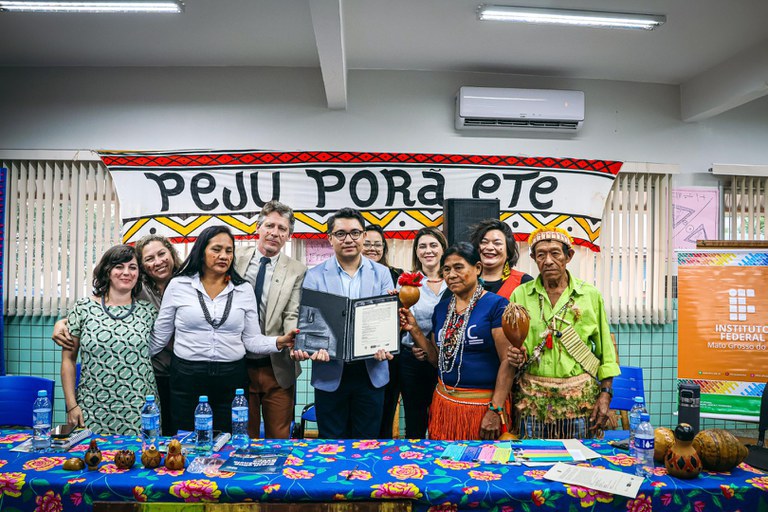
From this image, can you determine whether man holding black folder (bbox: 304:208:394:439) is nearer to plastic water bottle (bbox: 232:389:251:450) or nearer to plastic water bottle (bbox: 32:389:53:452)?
plastic water bottle (bbox: 232:389:251:450)

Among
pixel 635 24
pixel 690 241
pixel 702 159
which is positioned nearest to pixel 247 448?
pixel 635 24

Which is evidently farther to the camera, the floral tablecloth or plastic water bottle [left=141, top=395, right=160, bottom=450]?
plastic water bottle [left=141, top=395, right=160, bottom=450]

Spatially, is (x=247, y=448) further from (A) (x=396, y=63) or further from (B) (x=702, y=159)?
(B) (x=702, y=159)

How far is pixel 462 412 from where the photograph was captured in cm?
245

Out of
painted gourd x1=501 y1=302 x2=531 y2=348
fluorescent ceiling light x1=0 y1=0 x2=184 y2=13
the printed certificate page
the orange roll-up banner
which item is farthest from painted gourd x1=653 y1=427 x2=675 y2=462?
fluorescent ceiling light x1=0 y1=0 x2=184 y2=13

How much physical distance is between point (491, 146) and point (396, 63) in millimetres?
1112

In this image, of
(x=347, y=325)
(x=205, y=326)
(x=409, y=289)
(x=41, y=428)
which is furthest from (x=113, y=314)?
(x=409, y=289)

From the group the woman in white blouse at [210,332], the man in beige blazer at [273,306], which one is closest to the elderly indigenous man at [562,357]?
the woman in white blouse at [210,332]

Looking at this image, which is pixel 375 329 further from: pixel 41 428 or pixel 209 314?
pixel 41 428

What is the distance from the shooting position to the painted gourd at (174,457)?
1847 millimetres

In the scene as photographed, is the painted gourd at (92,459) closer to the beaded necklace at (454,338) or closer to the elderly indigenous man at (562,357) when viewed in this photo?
the beaded necklace at (454,338)

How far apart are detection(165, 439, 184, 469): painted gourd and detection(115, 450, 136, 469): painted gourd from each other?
4.6 inches

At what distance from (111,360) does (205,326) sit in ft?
1.54

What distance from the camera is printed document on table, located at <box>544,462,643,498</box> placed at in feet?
5.68
